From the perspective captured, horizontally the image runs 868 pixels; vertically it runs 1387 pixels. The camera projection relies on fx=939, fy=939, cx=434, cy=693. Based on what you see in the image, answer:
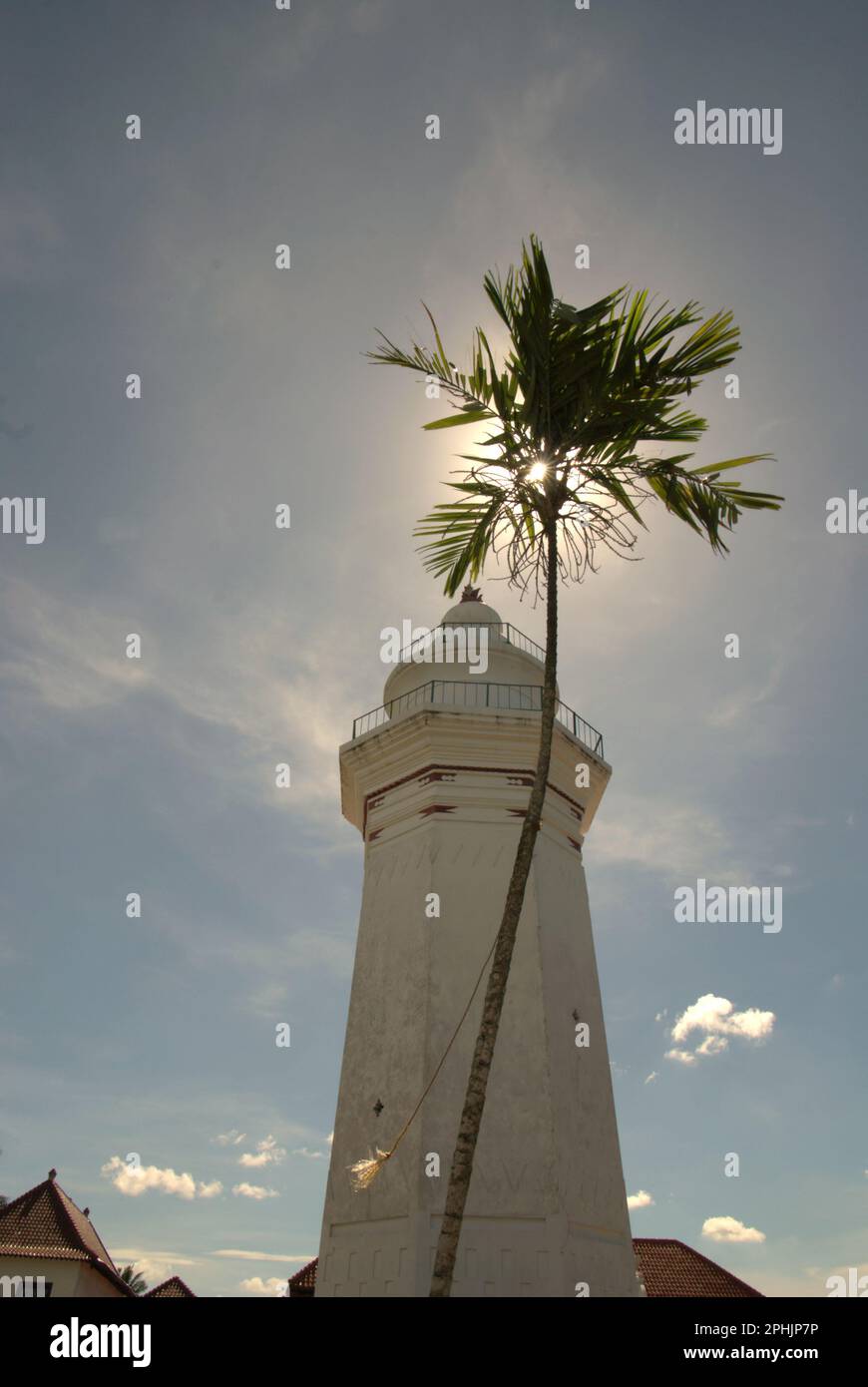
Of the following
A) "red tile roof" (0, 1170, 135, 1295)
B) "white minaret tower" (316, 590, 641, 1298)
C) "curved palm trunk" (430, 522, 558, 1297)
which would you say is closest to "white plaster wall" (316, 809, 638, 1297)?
"white minaret tower" (316, 590, 641, 1298)

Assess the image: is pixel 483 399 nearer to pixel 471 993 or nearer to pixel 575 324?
pixel 575 324

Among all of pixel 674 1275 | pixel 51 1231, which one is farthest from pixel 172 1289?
pixel 674 1275

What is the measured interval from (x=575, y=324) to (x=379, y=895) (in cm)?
1060

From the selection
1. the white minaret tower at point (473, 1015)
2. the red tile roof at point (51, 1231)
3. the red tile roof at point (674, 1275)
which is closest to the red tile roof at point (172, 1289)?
the red tile roof at point (51, 1231)

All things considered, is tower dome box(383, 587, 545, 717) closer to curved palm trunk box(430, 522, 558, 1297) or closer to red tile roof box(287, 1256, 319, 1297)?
curved palm trunk box(430, 522, 558, 1297)

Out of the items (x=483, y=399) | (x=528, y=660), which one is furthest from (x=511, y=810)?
(x=483, y=399)

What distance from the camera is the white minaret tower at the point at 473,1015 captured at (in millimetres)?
13648

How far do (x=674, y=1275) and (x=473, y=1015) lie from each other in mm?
15049

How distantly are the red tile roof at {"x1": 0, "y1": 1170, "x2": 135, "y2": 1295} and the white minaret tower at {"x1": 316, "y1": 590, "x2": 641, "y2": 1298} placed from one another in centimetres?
1855

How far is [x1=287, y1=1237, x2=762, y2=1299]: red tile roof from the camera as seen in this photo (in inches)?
937

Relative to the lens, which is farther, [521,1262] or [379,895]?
[379,895]
